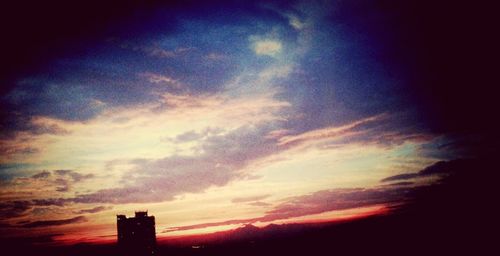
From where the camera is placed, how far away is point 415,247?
124 meters

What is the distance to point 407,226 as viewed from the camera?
142875mm

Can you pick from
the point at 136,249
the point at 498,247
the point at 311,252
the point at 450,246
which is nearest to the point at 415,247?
the point at 450,246

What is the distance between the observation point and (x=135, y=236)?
11744 cm

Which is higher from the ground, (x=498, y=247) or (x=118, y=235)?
(x=118, y=235)

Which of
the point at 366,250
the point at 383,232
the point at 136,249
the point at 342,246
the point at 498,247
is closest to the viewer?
the point at 498,247

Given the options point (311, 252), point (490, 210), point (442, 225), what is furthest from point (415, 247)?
point (311, 252)

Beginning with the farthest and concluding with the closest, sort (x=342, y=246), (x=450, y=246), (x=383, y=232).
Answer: (x=342, y=246)
(x=383, y=232)
(x=450, y=246)

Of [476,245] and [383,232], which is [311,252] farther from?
[476,245]

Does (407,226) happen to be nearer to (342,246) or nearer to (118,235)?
(342,246)

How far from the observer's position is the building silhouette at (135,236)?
116 metres

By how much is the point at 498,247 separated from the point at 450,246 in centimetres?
1786

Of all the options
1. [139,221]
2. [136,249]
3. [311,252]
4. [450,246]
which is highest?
[139,221]

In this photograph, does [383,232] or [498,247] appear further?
[383,232]

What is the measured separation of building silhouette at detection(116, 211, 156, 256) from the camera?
115750 millimetres
